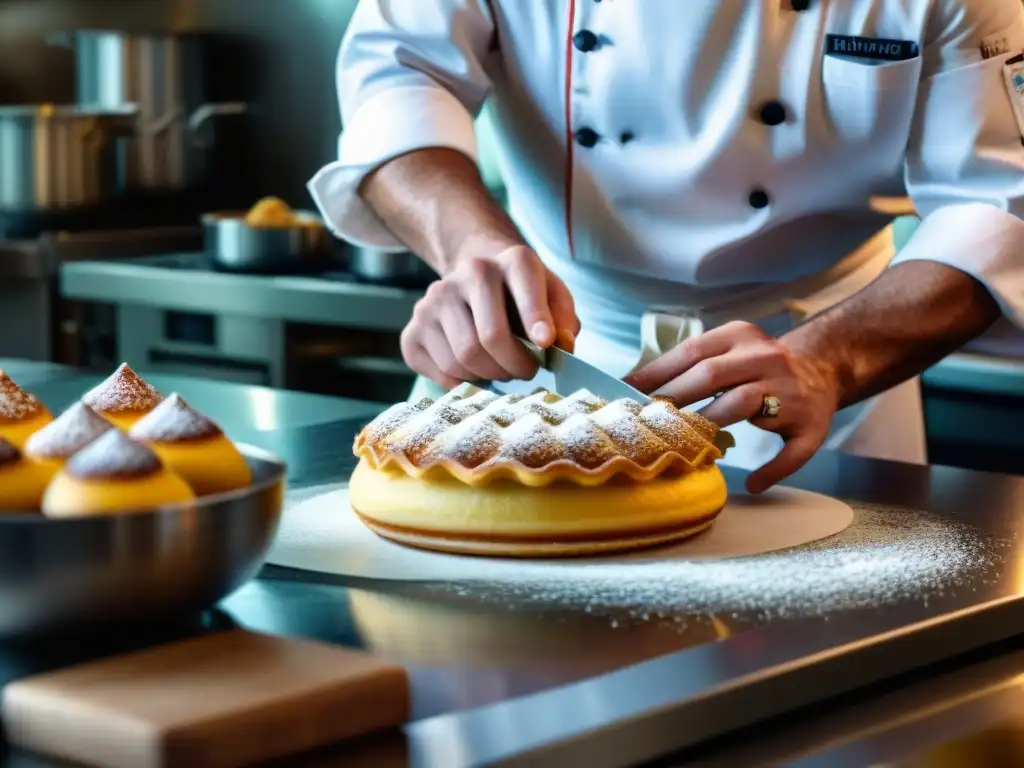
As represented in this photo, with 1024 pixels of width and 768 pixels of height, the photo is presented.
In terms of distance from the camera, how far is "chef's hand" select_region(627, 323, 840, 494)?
4.33 ft

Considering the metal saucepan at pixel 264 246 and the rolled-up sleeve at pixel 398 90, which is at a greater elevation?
the rolled-up sleeve at pixel 398 90

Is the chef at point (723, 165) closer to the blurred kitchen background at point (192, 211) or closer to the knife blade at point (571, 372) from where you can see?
the knife blade at point (571, 372)

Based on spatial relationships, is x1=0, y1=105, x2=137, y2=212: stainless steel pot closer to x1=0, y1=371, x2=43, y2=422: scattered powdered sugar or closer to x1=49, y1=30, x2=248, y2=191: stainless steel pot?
x1=49, y1=30, x2=248, y2=191: stainless steel pot

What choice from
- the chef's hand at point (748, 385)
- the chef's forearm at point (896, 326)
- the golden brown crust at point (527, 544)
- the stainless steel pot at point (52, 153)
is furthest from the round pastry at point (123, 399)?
the stainless steel pot at point (52, 153)

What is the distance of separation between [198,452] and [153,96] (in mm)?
3174

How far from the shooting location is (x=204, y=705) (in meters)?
0.67

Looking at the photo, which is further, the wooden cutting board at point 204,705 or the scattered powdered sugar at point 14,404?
the scattered powdered sugar at point 14,404

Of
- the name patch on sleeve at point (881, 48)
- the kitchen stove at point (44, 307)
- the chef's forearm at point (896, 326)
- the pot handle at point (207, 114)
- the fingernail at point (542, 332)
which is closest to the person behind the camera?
the fingernail at point (542, 332)

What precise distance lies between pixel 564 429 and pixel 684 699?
41 centimetres

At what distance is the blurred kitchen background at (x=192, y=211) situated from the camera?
116 inches

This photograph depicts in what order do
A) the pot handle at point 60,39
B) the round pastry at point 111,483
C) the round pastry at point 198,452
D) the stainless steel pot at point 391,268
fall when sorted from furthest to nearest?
the pot handle at point 60,39 < the stainless steel pot at point 391,268 < the round pastry at point 198,452 < the round pastry at point 111,483

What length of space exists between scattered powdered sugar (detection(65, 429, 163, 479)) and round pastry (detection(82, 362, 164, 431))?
8.4 inches

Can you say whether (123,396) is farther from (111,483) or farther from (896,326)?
(896,326)

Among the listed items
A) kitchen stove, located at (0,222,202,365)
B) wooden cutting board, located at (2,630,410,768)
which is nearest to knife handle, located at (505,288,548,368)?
wooden cutting board, located at (2,630,410,768)
